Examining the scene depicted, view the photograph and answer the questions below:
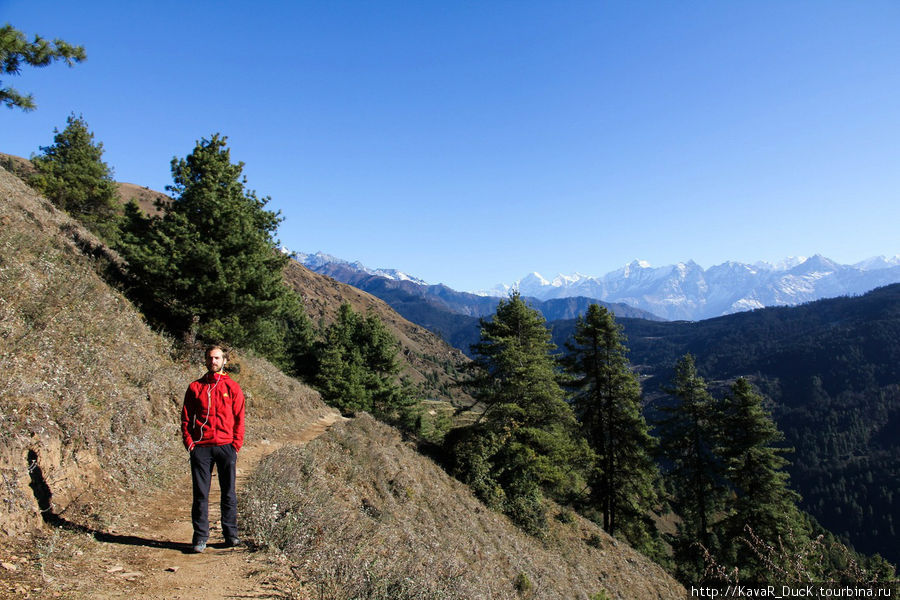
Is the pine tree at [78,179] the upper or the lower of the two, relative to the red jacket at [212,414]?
upper

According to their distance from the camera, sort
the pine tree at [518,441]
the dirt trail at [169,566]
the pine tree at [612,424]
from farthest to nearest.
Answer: the pine tree at [612,424], the pine tree at [518,441], the dirt trail at [169,566]

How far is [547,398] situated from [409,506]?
9820 millimetres

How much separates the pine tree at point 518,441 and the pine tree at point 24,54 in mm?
19086

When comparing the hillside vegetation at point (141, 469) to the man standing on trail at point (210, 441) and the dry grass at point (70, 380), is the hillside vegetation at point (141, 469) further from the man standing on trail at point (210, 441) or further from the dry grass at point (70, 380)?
the man standing on trail at point (210, 441)

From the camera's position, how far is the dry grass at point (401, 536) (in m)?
6.11

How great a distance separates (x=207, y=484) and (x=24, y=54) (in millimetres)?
10801

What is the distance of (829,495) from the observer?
17575 centimetres

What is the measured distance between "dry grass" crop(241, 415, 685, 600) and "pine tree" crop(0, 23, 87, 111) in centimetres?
1032

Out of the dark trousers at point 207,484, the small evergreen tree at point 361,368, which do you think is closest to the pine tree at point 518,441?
the small evergreen tree at point 361,368

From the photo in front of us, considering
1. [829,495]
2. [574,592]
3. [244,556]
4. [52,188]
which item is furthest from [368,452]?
[829,495]

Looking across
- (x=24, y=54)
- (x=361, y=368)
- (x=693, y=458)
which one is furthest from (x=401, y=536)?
(x=361, y=368)

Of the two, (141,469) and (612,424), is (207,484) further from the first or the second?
(612,424)

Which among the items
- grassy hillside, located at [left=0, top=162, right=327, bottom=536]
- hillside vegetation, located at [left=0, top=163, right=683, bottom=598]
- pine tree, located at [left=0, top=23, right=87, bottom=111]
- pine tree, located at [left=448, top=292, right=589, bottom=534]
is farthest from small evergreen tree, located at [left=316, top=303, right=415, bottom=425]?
pine tree, located at [left=0, top=23, right=87, bottom=111]

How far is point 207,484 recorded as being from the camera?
5891mm
